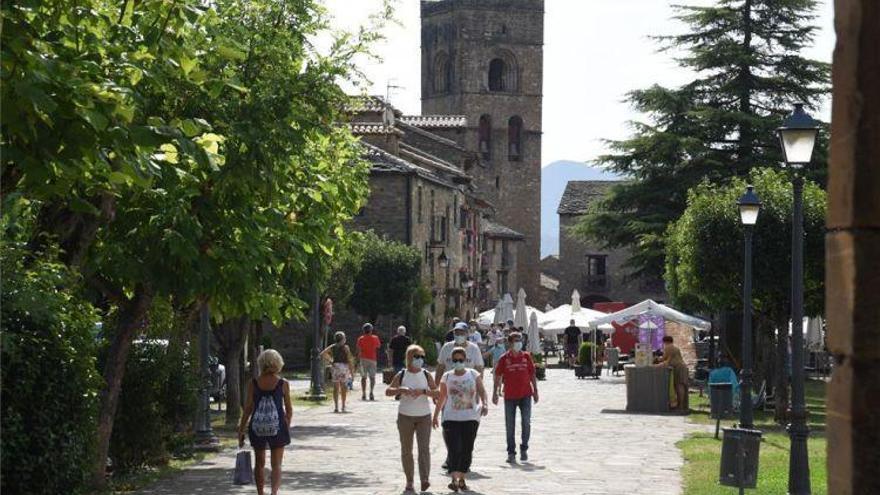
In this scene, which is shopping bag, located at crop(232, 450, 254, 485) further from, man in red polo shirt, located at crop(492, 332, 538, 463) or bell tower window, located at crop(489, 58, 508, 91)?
bell tower window, located at crop(489, 58, 508, 91)

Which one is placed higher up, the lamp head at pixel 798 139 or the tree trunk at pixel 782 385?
the lamp head at pixel 798 139

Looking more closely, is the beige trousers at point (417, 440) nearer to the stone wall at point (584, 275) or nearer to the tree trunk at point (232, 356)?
the tree trunk at point (232, 356)

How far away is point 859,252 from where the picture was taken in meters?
3.82

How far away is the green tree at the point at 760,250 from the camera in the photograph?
29984mm

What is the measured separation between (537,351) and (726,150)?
376 inches

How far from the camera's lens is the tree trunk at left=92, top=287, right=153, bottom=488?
16.0m

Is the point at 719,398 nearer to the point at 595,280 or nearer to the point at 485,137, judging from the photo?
the point at 595,280

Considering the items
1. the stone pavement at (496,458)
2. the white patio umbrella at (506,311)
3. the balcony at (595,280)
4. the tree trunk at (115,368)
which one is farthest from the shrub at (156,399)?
the balcony at (595,280)

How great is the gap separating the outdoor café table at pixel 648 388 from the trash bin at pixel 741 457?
680 inches

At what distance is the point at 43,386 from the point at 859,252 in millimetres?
8942

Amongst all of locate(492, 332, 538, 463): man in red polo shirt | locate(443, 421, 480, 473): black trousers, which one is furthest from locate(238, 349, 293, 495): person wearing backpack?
locate(492, 332, 538, 463): man in red polo shirt

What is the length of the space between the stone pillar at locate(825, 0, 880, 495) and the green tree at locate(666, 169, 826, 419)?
25.9 meters

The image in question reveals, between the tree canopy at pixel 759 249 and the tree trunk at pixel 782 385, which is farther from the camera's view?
Answer: the tree canopy at pixel 759 249

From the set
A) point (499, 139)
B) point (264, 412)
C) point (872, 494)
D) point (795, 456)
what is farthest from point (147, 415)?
point (499, 139)
